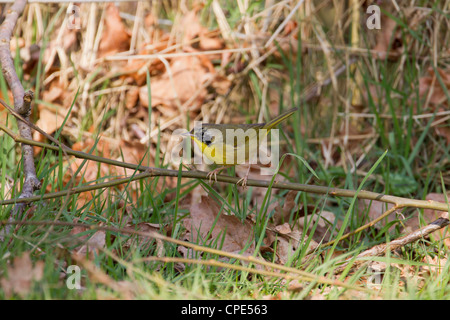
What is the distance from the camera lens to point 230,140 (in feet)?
11.7

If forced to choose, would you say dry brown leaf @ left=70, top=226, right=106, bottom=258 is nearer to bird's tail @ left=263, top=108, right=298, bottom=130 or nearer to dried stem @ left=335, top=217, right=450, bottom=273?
dried stem @ left=335, top=217, right=450, bottom=273

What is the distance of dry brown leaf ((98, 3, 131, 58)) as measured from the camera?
540cm

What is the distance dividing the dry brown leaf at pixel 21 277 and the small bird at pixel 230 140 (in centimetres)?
134

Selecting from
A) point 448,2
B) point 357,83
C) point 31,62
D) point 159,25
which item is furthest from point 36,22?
point 448,2

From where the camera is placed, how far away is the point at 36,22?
17.6 feet

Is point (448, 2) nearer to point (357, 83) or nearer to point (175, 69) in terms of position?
point (357, 83)

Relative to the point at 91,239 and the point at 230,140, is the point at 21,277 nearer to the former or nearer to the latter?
the point at 91,239

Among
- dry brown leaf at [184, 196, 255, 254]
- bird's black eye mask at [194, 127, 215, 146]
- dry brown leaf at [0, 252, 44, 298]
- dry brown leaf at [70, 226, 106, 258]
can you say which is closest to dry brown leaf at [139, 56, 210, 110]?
bird's black eye mask at [194, 127, 215, 146]

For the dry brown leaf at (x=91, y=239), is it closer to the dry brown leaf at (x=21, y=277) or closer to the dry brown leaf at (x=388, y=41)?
the dry brown leaf at (x=21, y=277)

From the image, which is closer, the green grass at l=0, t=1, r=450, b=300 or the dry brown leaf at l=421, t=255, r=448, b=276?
the green grass at l=0, t=1, r=450, b=300

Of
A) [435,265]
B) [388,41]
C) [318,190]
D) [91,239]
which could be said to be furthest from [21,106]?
[388,41]

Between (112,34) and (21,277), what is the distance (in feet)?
12.7

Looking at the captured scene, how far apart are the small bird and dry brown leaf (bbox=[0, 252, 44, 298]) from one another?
1.34 metres
